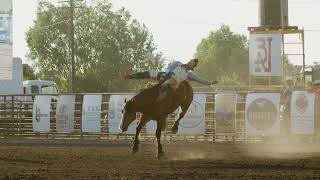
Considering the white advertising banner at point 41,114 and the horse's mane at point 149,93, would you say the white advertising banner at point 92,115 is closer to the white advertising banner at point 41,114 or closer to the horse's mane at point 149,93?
the white advertising banner at point 41,114

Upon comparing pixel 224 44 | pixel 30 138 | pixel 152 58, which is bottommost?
pixel 30 138

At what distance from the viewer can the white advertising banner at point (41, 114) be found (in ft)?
94.7

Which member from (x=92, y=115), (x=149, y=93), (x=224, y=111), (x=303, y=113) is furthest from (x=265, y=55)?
(x=149, y=93)

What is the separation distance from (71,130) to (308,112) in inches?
345

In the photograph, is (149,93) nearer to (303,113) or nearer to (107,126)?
(303,113)

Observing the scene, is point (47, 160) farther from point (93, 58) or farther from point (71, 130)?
point (93, 58)

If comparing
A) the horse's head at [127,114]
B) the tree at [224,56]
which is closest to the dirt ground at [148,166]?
the horse's head at [127,114]

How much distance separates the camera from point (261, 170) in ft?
44.2

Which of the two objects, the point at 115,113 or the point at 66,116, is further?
the point at 66,116

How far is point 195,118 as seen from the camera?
86.6 ft

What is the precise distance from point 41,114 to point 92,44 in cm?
5561

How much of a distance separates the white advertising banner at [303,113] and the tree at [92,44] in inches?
2103

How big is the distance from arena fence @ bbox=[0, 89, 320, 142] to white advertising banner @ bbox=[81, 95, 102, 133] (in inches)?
9.2

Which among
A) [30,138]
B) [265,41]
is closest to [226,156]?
[30,138]
